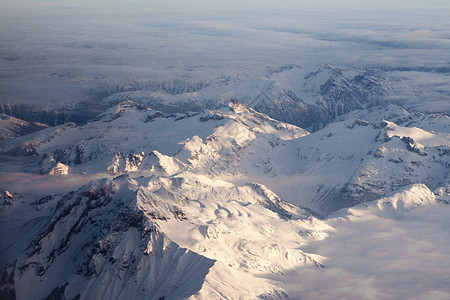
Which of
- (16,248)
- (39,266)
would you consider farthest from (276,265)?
(16,248)

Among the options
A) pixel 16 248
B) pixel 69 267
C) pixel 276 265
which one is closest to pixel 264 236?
pixel 276 265

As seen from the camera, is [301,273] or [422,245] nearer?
[301,273]

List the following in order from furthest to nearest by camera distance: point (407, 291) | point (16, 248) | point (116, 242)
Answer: point (16, 248)
point (116, 242)
point (407, 291)

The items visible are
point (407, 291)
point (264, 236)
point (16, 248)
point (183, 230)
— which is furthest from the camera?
point (264, 236)

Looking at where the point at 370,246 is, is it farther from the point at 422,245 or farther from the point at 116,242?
the point at 116,242

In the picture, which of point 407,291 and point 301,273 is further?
point 301,273

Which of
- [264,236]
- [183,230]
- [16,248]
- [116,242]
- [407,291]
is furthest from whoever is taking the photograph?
[264,236]

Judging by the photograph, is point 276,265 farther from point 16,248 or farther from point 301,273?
point 16,248

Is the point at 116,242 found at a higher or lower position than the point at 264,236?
higher

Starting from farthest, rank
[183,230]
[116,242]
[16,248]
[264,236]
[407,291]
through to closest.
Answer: [264,236] < [16,248] < [183,230] < [116,242] < [407,291]
